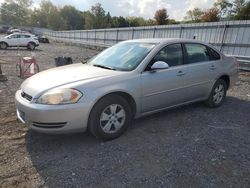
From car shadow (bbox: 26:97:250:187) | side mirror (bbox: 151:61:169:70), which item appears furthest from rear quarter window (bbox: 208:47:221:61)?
side mirror (bbox: 151:61:169:70)

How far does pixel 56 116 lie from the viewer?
10.6 feet

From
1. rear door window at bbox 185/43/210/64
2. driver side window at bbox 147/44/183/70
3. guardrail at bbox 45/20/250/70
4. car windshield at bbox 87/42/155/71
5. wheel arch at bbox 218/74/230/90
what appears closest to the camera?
car windshield at bbox 87/42/155/71

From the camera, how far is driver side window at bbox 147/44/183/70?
425 cm

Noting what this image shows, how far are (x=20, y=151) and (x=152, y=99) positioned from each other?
2220 mm

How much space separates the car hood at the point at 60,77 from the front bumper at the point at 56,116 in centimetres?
25

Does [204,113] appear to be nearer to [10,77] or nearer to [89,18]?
[10,77]

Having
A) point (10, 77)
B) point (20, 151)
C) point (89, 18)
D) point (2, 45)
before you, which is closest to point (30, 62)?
point (10, 77)

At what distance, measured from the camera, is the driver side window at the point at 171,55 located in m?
4.25

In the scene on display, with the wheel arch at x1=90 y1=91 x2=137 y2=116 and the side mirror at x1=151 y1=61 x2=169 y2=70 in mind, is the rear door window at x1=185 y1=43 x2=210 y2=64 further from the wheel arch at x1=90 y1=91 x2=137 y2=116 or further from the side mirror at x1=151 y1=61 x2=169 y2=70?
the wheel arch at x1=90 y1=91 x2=137 y2=116

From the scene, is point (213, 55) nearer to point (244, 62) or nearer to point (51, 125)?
point (51, 125)

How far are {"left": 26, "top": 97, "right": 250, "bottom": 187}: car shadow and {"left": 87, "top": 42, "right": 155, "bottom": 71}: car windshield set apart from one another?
1.13 meters

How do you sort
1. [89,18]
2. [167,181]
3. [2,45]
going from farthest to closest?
[89,18], [2,45], [167,181]

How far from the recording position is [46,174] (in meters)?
2.90

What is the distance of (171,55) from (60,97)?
228 centimetres
